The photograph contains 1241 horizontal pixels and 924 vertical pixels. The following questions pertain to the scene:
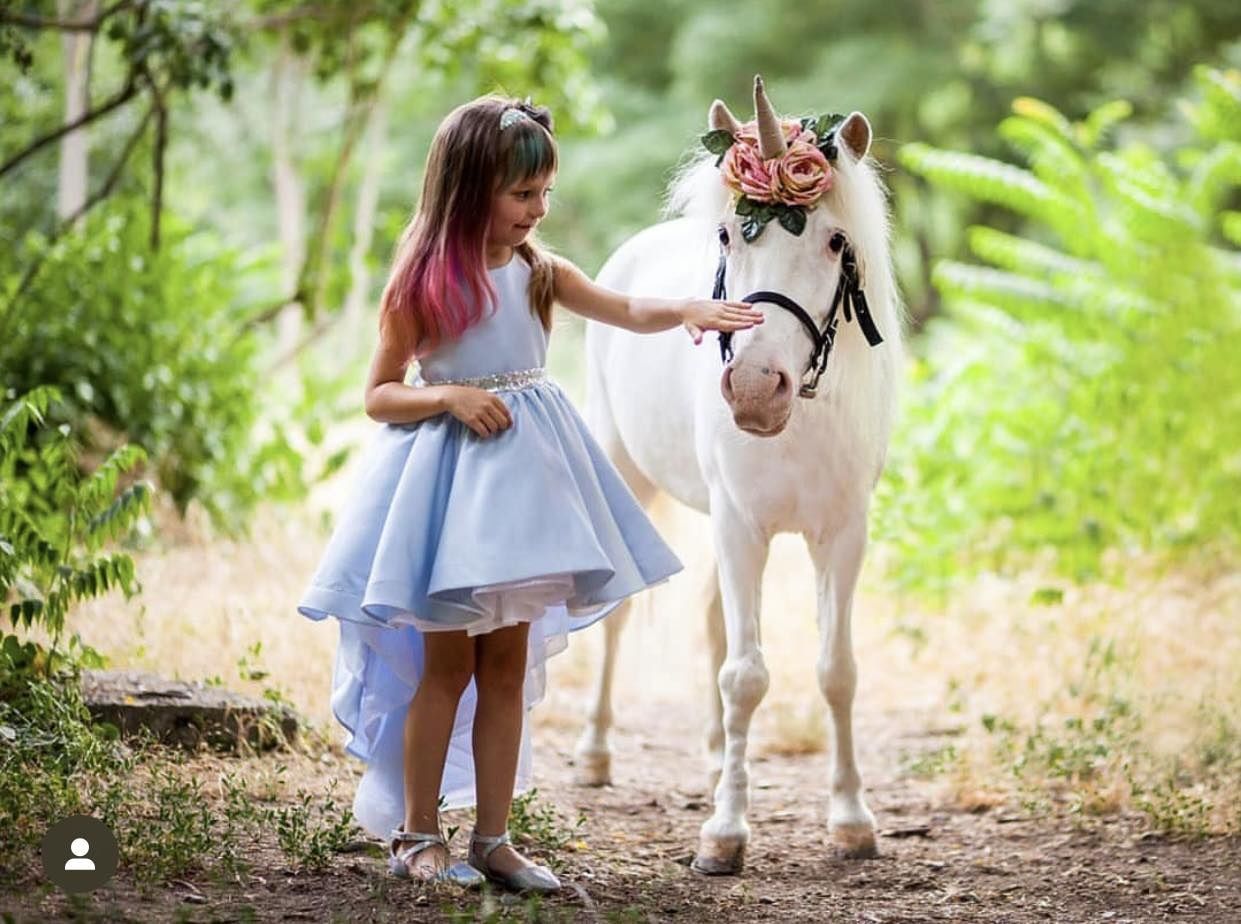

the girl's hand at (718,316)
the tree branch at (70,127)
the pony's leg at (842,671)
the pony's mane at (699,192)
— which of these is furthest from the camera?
the tree branch at (70,127)

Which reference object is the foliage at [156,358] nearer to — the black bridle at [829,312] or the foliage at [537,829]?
the foliage at [537,829]

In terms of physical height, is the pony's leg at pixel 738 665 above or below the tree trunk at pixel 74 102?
below

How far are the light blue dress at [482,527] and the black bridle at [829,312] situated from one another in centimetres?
51

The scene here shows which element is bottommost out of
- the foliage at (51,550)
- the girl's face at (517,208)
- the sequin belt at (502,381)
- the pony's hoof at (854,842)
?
the pony's hoof at (854,842)

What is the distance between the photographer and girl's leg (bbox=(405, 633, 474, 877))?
12.5 feet

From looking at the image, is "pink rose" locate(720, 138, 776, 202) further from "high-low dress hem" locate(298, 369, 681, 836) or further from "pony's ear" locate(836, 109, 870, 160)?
"high-low dress hem" locate(298, 369, 681, 836)

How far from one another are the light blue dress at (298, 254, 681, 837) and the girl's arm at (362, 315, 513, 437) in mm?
53

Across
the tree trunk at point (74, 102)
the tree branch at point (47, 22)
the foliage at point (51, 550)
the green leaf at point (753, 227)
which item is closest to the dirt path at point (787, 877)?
the foliage at point (51, 550)

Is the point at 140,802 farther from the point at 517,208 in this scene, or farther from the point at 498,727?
the point at 517,208

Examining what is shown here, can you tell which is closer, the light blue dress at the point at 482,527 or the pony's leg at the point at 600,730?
the light blue dress at the point at 482,527

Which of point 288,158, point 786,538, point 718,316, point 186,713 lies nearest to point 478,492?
point 718,316

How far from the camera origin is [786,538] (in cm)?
974

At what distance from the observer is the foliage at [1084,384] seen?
791 centimetres

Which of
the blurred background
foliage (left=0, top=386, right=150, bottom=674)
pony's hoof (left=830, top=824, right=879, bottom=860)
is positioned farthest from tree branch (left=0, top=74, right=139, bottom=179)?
pony's hoof (left=830, top=824, right=879, bottom=860)
